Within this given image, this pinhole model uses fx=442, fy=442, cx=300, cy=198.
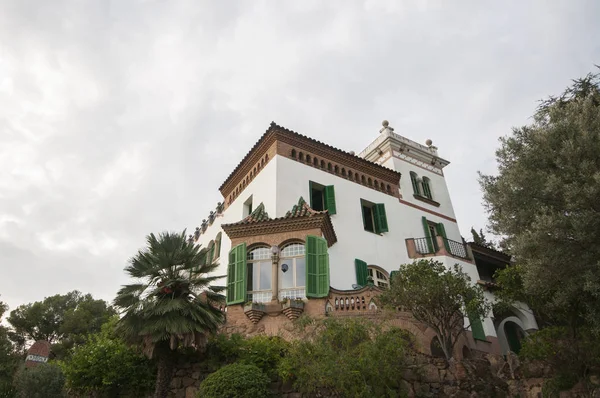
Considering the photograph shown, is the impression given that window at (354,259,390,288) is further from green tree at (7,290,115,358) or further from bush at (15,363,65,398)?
green tree at (7,290,115,358)

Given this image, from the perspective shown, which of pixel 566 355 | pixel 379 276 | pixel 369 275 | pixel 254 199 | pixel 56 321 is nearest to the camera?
pixel 566 355

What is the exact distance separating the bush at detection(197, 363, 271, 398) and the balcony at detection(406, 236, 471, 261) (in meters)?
12.2

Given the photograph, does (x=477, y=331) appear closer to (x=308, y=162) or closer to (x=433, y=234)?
(x=433, y=234)

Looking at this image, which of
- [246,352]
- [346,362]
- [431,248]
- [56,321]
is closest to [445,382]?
[346,362]

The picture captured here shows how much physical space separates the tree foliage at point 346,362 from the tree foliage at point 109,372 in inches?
170

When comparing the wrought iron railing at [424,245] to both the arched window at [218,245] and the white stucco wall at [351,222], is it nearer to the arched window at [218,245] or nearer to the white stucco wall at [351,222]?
the white stucco wall at [351,222]

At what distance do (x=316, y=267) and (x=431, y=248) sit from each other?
8.00 metres

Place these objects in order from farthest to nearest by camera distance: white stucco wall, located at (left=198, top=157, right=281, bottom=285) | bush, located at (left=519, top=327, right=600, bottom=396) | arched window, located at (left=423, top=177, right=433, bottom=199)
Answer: arched window, located at (left=423, top=177, right=433, bottom=199)
white stucco wall, located at (left=198, top=157, right=281, bottom=285)
bush, located at (left=519, top=327, right=600, bottom=396)

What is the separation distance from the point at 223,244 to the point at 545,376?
14831mm

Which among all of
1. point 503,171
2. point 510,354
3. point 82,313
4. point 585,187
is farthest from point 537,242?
point 82,313

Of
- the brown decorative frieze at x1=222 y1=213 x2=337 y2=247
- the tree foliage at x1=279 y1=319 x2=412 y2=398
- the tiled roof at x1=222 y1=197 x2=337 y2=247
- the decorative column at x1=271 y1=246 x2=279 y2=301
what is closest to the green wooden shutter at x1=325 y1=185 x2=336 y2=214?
the tiled roof at x1=222 y1=197 x2=337 y2=247

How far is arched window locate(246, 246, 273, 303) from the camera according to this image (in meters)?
16.8

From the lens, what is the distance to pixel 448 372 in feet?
44.2

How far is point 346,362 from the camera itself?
35.5 ft
